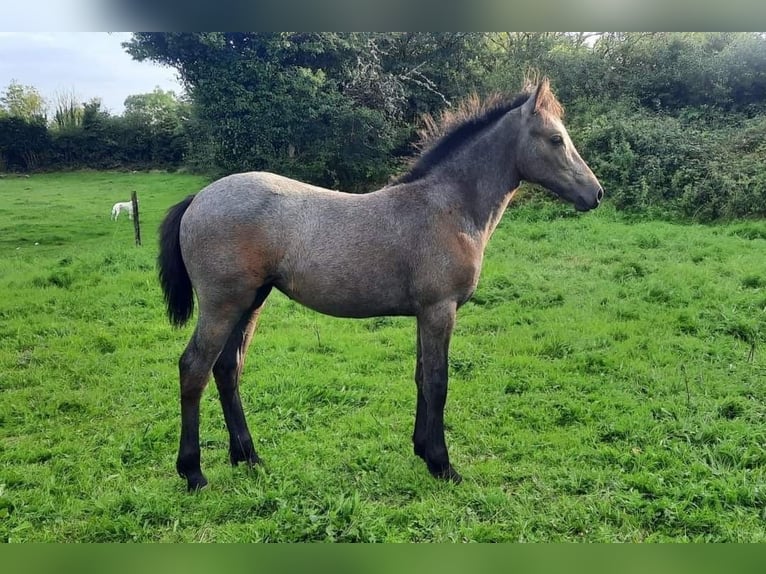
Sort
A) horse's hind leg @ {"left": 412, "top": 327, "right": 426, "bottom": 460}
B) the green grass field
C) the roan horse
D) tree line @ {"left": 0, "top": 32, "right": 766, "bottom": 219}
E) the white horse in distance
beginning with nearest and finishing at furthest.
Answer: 1. the green grass field
2. the roan horse
3. horse's hind leg @ {"left": 412, "top": 327, "right": 426, "bottom": 460}
4. tree line @ {"left": 0, "top": 32, "right": 766, "bottom": 219}
5. the white horse in distance

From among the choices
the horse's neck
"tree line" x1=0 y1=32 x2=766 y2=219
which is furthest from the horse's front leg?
"tree line" x1=0 y1=32 x2=766 y2=219

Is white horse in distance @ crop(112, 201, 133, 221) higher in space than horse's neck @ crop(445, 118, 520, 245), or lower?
lower

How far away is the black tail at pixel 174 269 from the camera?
9.64 ft

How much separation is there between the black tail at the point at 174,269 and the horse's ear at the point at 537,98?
6.48 ft

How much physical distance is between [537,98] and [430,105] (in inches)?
128

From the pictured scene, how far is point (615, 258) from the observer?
6.17 meters

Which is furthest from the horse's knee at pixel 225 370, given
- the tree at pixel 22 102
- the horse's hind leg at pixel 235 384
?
the tree at pixel 22 102

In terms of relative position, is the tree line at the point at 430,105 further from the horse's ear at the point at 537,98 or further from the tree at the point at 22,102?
the horse's ear at the point at 537,98

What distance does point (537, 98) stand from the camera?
9.30ft

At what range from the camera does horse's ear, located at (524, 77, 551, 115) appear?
280 cm

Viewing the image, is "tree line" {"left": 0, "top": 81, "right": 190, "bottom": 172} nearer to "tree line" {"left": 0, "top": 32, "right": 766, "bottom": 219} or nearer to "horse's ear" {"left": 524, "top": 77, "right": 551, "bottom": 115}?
"tree line" {"left": 0, "top": 32, "right": 766, "bottom": 219}

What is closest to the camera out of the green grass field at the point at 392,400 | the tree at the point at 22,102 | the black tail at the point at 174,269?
the green grass field at the point at 392,400

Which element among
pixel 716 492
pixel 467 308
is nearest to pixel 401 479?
pixel 716 492

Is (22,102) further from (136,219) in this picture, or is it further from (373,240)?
(373,240)
